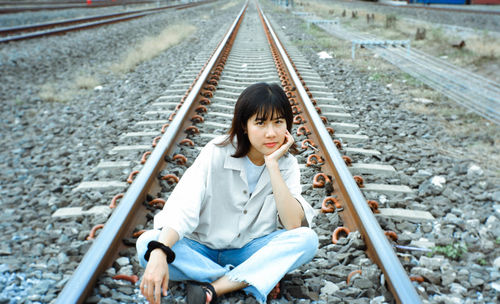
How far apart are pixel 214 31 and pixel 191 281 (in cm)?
1188

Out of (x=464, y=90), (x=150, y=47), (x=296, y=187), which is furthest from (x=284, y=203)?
(x=150, y=47)

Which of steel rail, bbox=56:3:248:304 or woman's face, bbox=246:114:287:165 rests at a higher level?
woman's face, bbox=246:114:287:165

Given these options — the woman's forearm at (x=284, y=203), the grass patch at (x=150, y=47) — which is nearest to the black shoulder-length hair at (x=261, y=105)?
the woman's forearm at (x=284, y=203)

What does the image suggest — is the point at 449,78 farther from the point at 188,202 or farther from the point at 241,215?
the point at 188,202

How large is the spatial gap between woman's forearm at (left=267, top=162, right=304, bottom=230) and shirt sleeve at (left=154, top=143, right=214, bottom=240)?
1.10ft

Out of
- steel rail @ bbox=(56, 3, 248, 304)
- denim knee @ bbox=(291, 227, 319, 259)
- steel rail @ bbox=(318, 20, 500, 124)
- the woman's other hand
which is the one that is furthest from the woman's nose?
steel rail @ bbox=(318, 20, 500, 124)

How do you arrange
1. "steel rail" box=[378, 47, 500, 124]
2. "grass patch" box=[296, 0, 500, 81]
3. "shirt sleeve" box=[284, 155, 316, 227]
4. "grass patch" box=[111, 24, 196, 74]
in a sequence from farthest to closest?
"grass patch" box=[111, 24, 196, 74]
"grass patch" box=[296, 0, 500, 81]
"steel rail" box=[378, 47, 500, 124]
"shirt sleeve" box=[284, 155, 316, 227]

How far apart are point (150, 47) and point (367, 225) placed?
8607 millimetres

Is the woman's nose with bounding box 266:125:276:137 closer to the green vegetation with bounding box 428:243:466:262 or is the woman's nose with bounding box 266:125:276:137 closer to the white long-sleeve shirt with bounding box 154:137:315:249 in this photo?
the white long-sleeve shirt with bounding box 154:137:315:249

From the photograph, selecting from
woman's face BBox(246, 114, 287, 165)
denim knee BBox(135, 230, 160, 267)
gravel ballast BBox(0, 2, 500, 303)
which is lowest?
gravel ballast BBox(0, 2, 500, 303)

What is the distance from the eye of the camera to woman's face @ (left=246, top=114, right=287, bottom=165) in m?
2.00

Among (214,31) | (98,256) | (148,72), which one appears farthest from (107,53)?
(98,256)

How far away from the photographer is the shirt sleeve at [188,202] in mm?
1922

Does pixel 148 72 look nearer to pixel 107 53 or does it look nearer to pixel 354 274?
pixel 107 53
